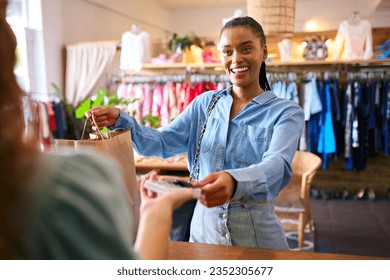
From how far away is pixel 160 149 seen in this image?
48.9 inches

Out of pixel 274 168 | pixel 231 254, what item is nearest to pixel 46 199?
pixel 274 168

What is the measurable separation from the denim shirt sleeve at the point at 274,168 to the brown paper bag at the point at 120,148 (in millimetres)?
245

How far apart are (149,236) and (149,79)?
4.57 metres

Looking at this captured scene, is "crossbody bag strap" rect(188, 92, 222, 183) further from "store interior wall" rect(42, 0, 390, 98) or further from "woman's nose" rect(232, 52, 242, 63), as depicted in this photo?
"store interior wall" rect(42, 0, 390, 98)

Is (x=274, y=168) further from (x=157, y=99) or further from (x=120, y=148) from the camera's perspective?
(x=157, y=99)

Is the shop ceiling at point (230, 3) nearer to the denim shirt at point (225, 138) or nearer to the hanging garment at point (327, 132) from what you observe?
the hanging garment at point (327, 132)

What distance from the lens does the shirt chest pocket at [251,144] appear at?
1104mm

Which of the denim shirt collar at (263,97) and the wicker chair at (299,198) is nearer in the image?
the denim shirt collar at (263,97)

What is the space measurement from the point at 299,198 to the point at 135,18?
4938mm

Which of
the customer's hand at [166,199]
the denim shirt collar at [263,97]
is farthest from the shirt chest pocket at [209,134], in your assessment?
the customer's hand at [166,199]

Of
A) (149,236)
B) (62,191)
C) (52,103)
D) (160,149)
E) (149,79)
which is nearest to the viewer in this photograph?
(62,191)

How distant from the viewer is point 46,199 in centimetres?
35
